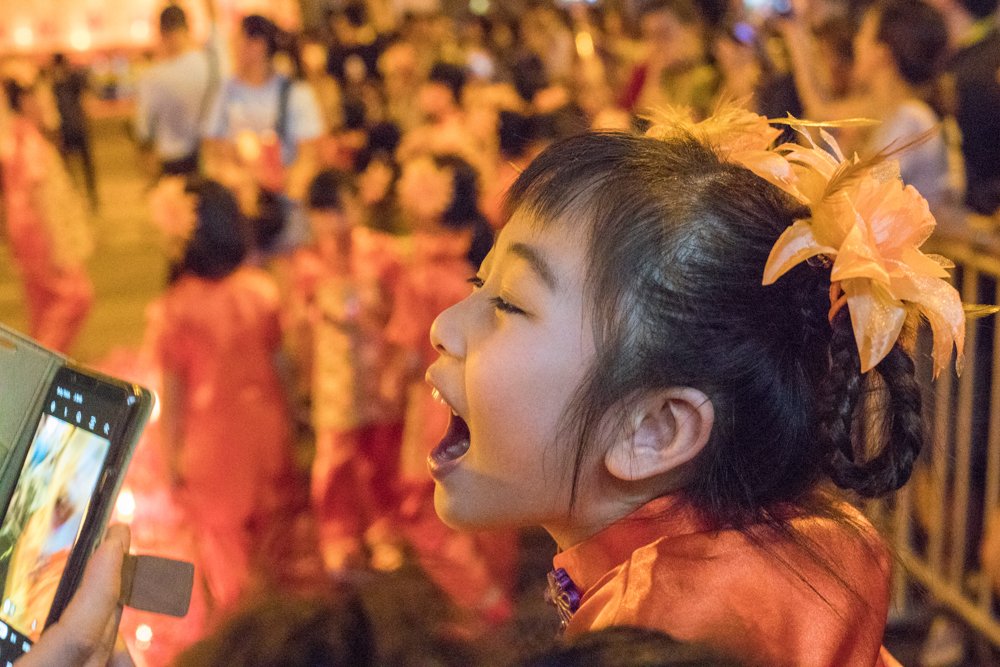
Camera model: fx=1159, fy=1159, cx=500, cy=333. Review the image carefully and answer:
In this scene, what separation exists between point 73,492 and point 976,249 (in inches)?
94.8

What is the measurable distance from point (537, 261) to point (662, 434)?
20cm

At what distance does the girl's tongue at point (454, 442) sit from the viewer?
1.19 meters

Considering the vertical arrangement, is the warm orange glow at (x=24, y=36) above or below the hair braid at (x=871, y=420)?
below

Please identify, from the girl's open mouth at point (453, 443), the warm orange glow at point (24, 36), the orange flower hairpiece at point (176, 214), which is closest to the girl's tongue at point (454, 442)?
the girl's open mouth at point (453, 443)

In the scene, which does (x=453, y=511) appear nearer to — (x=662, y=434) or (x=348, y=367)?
(x=662, y=434)

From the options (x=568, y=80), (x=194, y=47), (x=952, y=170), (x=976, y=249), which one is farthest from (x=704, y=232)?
(x=568, y=80)

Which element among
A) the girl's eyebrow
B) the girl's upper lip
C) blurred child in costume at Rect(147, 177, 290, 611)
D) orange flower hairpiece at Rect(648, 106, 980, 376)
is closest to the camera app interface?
the girl's upper lip

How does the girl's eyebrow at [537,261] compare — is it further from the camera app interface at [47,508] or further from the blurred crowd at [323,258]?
the blurred crowd at [323,258]

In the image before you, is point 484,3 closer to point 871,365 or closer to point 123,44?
point 123,44

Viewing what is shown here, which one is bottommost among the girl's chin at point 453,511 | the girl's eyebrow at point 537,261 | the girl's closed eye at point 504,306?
the girl's chin at point 453,511

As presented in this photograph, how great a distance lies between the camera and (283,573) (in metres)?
1.64

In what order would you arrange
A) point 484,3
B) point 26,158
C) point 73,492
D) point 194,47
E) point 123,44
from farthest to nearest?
point 484,3 < point 123,44 < point 194,47 < point 26,158 < point 73,492

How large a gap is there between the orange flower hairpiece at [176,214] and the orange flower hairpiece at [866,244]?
2.29 metres

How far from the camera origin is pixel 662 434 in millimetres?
1100
